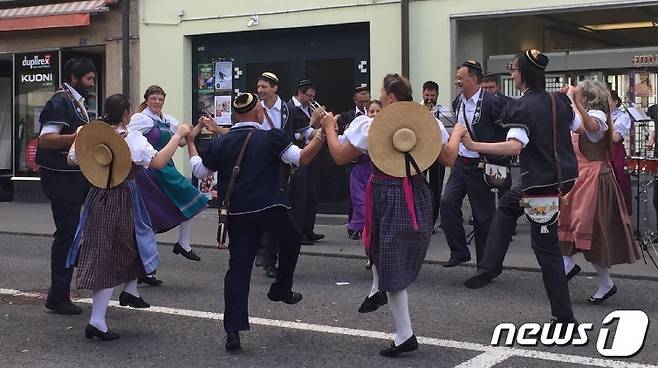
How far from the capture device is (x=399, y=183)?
5711mm

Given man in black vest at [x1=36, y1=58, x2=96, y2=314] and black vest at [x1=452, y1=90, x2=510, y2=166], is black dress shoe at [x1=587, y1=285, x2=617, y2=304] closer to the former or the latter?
black vest at [x1=452, y1=90, x2=510, y2=166]

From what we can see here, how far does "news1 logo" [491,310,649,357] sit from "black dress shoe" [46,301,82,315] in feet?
10.6

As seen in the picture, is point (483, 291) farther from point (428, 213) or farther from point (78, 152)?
point (78, 152)

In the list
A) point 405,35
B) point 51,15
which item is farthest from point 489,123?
point 51,15

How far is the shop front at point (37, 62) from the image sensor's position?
52.5ft

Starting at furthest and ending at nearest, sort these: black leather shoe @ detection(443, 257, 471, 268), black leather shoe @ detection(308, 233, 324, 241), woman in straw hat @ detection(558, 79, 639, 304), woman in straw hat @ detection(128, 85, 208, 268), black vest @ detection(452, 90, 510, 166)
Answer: black leather shoe @ detection(308, 233, 324, 241)
black leather shoe @ detection(443, 257, 471, 268)
woman in straw hat @ detection(128, 85, 208, 268)
black vest @ detection(452, 90, 510, 166)
woman in straw hat @ detection(558, 79, 639, 304)

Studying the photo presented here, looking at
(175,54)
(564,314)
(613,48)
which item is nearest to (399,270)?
(564,314)

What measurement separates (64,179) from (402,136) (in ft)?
9.64

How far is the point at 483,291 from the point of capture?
26.1 feet

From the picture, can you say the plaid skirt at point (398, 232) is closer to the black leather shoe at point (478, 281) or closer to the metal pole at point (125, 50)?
the black leather shoe at point (478, 281)

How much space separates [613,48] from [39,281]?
799 centimetres

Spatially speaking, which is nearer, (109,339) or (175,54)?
(109,339)

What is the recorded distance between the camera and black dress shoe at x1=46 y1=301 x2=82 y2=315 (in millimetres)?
7137

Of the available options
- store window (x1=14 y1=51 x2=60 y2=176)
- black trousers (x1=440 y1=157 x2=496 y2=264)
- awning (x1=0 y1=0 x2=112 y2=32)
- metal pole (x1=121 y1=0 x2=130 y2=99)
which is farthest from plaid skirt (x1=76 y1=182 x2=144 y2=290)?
store window (x1=14 y1=51 x2=60 y2=176)
